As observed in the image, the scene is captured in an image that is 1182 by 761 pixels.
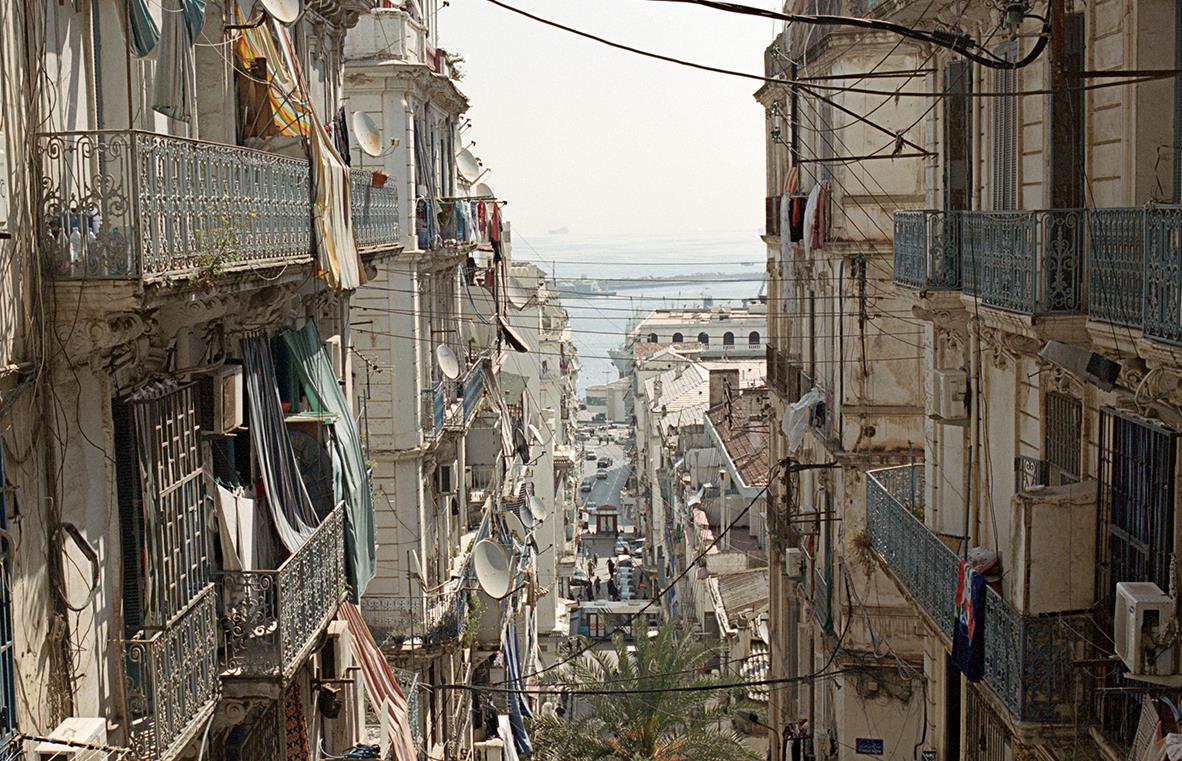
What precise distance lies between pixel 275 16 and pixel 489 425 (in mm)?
20274

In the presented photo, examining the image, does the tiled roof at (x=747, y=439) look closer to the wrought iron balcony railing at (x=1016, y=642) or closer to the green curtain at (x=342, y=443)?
the green curtain at (x=342, y=443)

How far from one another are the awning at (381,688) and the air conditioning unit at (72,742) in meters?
7.18

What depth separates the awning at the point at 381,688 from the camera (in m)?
15.9

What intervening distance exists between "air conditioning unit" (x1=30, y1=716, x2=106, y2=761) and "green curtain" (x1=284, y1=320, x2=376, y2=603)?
6.24 metres

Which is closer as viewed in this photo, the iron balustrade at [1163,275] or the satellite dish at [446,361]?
the iron balustrade at [1163,275]

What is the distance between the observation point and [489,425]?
31672mm

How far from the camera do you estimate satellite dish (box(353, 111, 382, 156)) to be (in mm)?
17828

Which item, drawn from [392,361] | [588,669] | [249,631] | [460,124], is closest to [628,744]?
[588,669]

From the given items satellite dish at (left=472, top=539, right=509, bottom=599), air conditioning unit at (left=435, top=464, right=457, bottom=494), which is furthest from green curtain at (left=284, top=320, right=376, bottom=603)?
air conditioning unit at (left=435, top=464, right=457, bottom=494)

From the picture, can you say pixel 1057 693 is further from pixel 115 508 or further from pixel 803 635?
pixel 803 635

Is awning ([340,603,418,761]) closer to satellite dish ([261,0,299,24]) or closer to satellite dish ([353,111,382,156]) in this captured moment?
satellite dish ([353,111,382,156])

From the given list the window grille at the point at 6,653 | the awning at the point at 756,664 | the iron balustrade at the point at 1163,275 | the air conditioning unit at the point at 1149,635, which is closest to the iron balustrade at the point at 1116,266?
the iron balustrade at the point at 1163,275

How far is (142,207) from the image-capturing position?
8.47 metres

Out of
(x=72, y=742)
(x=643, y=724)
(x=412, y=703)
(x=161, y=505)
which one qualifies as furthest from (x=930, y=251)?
(x=643, y=724)
